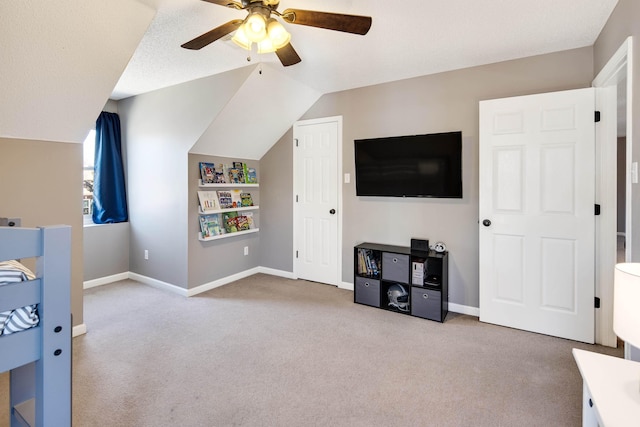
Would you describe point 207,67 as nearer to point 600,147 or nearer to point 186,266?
point 186,266

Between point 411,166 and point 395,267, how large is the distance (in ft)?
3.34

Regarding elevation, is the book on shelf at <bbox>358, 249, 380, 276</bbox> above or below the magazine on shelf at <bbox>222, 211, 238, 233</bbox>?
below

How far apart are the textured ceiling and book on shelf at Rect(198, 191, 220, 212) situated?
49.9 inches

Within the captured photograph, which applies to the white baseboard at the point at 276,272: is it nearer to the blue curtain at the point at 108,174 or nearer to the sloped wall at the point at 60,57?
the blue curtain at the point at 108,174

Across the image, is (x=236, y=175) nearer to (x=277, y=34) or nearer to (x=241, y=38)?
(x=241, y=38)

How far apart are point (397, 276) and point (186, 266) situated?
231cm

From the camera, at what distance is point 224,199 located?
159 inches

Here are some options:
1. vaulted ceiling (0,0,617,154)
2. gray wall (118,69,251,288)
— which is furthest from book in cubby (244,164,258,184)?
vaulted ceiling (0,0,617,154)

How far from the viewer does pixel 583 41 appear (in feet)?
8.27

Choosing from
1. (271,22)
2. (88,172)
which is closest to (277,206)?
(88,172)

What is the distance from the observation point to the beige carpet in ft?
5.84

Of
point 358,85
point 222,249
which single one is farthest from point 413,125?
point 222,249

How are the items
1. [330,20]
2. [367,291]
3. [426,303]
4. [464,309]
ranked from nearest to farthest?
[330,20] → [426,303] → [464,309] → [367,291]

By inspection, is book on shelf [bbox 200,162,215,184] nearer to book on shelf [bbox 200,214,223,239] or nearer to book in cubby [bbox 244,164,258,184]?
book on shelf [bbox 200,214,223,239]
